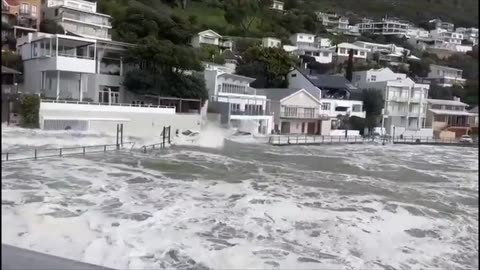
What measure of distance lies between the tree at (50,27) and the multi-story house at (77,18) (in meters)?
0.20

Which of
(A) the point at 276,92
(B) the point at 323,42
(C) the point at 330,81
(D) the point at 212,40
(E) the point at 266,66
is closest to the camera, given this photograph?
(A) the point at 276,92

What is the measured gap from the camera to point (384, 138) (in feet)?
25.9

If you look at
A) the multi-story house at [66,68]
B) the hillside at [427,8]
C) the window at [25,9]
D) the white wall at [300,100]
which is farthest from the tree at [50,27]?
the hillside at [427,8]

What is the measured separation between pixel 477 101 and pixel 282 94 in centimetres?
933

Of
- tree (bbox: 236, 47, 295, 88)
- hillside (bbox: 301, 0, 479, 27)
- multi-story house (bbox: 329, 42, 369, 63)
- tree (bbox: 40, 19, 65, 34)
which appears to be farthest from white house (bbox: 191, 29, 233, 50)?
hillside (bbox: 301, 0, 479, 27)

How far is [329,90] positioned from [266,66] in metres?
1.36

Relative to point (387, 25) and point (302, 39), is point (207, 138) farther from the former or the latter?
point (387, 25)

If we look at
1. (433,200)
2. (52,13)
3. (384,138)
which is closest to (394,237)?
(433,200)

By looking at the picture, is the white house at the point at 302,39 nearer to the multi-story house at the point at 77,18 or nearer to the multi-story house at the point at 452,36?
the multi-story house at the point at 77,18

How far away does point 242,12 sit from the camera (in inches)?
331

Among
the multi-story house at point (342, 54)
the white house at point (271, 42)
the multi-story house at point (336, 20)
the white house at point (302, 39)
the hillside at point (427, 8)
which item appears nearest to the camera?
the hillside at point (427, 8)

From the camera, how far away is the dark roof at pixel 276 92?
377 inches

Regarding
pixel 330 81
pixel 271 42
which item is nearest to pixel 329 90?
Result: pixel 330 81

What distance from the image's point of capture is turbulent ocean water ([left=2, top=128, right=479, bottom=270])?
6.49ft
